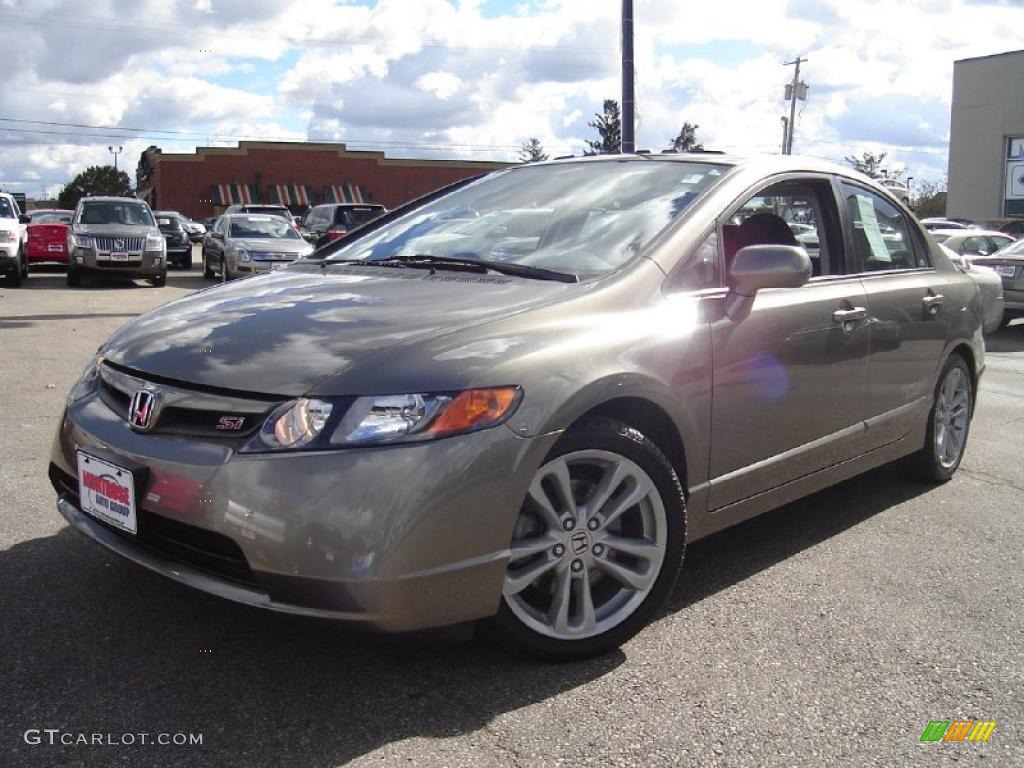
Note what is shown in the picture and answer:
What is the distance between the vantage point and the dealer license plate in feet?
9.00

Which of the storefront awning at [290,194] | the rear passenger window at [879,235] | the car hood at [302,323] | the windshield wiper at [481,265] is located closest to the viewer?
the car hood at [302,323]

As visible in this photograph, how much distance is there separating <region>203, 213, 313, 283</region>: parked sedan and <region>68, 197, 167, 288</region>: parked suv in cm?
128

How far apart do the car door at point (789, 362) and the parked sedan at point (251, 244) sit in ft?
45.3

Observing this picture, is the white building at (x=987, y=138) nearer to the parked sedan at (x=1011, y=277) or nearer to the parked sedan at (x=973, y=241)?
the parked sedan at (x=973, y=241)

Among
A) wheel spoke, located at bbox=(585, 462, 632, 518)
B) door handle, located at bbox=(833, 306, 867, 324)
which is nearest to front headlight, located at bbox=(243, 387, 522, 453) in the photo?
wheel spoke, located at bbox=(585, 462, 632, 518)

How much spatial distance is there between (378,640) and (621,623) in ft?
2.70

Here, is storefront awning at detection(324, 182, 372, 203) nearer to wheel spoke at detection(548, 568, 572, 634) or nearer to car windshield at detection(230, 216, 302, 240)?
car windshield at detection(230, 216, 302, 240)

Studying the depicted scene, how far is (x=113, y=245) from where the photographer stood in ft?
59.1

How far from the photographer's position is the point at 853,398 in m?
4.07

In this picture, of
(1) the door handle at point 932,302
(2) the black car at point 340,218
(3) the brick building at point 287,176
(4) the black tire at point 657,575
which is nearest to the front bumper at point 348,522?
(4) the black tire at point 657,575

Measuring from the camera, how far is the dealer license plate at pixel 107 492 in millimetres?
2742

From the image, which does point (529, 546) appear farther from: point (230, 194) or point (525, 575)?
point (230, 194)

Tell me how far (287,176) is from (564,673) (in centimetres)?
6342

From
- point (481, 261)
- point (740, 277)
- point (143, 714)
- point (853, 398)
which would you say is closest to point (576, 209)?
point (481, 261)
